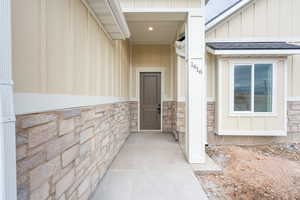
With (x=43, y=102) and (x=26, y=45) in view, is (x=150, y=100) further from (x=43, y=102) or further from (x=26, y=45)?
(x=26, y=45)

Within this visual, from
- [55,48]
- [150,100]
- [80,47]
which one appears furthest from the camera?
[150,100]

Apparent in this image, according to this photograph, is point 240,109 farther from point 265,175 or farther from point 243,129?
point 265,175

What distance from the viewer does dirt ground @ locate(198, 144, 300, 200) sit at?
2.45m

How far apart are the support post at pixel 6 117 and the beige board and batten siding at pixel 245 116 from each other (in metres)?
4.76

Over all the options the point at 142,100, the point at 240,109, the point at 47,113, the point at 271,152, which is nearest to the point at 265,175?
the point at 271,152

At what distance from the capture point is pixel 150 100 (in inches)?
246

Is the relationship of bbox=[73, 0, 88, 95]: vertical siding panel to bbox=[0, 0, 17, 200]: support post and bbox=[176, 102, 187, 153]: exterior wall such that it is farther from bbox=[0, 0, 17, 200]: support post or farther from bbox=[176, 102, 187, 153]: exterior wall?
bbox=[176, 102, 187, 153]: exterior wall

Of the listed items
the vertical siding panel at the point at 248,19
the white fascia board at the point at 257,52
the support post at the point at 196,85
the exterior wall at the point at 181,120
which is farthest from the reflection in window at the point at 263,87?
the support post at the point at 196,85

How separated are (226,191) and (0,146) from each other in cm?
276

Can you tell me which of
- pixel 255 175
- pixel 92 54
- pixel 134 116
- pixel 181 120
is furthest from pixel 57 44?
pixel 134 116

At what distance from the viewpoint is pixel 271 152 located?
4.39m

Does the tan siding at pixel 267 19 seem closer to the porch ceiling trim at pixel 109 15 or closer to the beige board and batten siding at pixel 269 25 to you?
the beige board and batten siding at pixel 269 25

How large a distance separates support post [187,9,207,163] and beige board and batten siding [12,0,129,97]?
5.56 feet

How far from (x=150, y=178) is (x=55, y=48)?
7.43 feet
